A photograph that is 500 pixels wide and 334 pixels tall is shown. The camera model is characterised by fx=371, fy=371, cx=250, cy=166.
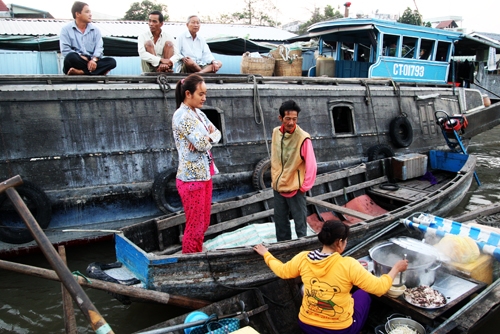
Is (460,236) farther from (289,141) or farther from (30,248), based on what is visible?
(30,248)

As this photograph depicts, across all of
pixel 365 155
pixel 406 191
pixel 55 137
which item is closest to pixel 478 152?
pixel 365 155

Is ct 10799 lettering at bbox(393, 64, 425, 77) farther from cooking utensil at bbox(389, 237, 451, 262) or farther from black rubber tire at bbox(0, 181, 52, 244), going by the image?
black rubber tire at bbox(0, 181, 52, 244)

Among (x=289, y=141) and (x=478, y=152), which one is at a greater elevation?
(x=289, y=141)

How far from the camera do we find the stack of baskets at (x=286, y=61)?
8211mm

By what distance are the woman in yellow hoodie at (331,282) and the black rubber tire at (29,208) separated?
405 centimetres

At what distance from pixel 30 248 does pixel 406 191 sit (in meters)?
6.46

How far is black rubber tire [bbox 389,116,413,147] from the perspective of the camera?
8.78 meters

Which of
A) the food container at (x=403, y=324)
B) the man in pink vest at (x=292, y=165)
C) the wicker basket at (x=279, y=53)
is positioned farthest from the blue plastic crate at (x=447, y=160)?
the food container at (x=403, y=324)

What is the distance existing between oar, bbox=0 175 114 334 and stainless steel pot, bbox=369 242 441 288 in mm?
2645

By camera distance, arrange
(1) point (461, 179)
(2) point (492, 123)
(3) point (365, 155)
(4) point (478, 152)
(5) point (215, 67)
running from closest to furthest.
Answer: (1) point (461, 179) < (5) point (215, 67) < (3) point (365, 155) < (2) point (492, 123) < (4) point (478, 152)

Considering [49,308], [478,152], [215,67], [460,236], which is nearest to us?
[460,236]

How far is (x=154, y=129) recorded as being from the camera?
630cm

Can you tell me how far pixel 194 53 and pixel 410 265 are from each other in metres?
5.36

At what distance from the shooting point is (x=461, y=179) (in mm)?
6617
